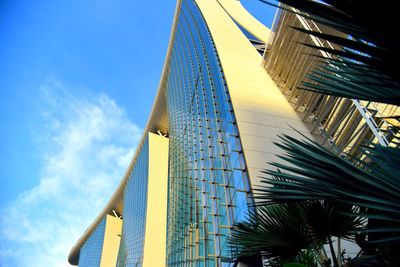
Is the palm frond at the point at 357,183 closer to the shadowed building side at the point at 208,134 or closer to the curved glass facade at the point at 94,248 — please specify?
the shadowed building side at the point at 208,134

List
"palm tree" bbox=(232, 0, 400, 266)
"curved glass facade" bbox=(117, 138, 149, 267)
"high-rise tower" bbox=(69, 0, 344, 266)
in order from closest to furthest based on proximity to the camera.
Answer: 1. "palm tree" bbox=(232, 0, 400, 266)
2. "high-rise tower" bbox=(69, 0, 344, 266)
3. "curved glass facade" bbox=(117, 138, 149, 267)

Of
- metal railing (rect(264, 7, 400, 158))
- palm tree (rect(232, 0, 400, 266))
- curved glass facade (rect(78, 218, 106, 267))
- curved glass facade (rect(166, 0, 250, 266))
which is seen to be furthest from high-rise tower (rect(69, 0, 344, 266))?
curved glass facade (rect(78, 218, 106, 267))

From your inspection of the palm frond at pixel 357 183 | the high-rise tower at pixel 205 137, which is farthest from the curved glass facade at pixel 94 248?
the palm frond at pixel 357 183

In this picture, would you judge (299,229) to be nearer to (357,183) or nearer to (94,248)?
(357,183)

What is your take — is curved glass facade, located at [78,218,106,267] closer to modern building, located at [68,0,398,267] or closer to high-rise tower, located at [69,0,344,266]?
high-rise tower, located at [69,0,344,266]

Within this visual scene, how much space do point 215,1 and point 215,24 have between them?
6605 mm

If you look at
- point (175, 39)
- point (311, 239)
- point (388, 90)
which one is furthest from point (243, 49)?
point (388, 90)

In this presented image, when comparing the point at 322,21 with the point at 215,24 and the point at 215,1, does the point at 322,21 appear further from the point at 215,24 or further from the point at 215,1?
the point at 215,1

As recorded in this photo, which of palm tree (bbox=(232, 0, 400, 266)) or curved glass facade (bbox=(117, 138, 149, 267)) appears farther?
curved glass facade (bbox=(117, 138, 149, 267))

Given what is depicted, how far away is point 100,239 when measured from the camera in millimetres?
52438

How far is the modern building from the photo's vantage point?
1347cm

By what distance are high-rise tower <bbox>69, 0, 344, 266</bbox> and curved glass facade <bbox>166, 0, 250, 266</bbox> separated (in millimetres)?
41

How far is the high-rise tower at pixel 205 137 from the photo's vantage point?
13.5 metres

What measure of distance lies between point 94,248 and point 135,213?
21.7m
